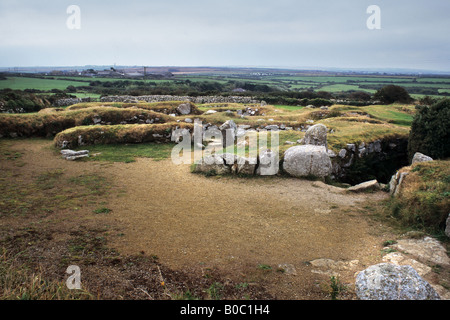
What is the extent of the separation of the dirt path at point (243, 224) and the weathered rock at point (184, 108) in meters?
17.3

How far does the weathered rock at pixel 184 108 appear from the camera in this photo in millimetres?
29469

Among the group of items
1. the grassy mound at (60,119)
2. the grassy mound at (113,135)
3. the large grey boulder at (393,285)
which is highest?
the grassy mound at (60,119)

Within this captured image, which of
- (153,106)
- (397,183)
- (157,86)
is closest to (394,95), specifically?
(153,106)

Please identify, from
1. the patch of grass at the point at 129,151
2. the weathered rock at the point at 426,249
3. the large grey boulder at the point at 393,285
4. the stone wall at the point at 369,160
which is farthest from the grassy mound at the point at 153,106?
the large grey boulder at the point at 393,285

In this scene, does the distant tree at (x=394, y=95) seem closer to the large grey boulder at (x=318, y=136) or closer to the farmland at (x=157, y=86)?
the farmland at (x=157, y=86)

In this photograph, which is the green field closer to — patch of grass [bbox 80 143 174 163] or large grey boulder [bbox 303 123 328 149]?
patch of grass [bbox 80 143 174 163]

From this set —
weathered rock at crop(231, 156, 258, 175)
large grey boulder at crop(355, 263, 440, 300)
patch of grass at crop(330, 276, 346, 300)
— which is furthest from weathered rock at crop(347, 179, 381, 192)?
patch of grass at crop(330, 276, 346, 300)

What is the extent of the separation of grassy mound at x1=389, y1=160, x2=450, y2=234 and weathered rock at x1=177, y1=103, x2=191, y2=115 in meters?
23.1

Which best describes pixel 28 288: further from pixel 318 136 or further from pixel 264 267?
pixel 318 136

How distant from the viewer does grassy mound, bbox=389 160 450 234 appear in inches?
303

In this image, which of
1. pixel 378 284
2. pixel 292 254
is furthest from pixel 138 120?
pixel 378 284

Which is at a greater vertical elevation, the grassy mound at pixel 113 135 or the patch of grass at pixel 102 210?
the grassy mound at pixel 113 135
